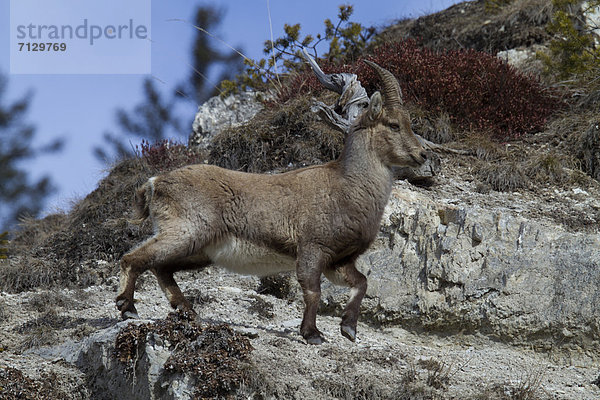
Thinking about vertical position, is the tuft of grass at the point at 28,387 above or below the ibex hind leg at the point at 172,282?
below

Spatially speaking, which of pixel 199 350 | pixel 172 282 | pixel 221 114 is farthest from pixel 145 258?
pixel 221 114

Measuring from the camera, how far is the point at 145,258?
6281mm

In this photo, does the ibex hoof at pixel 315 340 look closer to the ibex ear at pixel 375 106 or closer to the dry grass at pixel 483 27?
the ibex ear at pixel 375 106

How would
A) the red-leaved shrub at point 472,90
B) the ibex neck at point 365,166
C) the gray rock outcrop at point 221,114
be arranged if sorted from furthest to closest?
the gray rock outcrop at point 221,114
the red-leaved shrub at point 472,90
the ibex neck at point 365,166

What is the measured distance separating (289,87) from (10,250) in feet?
18.8

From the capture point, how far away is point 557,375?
22.4ft

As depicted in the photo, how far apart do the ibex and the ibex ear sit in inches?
1.4

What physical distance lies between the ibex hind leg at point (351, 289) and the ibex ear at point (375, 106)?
1.58 m

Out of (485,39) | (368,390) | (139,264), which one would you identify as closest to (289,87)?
(485,39)

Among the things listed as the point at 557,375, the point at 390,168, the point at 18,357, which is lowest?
the point at 557,375

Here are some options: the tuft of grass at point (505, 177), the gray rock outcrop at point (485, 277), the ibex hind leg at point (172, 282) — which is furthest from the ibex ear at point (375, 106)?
the tuft of grass at point (505, 177)

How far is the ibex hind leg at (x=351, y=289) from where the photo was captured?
643cm

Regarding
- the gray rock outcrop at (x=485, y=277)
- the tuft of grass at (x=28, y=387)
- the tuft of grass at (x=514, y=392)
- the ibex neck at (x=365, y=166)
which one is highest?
the ibex neck at (x=365, y=166)

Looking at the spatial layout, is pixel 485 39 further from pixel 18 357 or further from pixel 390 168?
pixel 18 357
